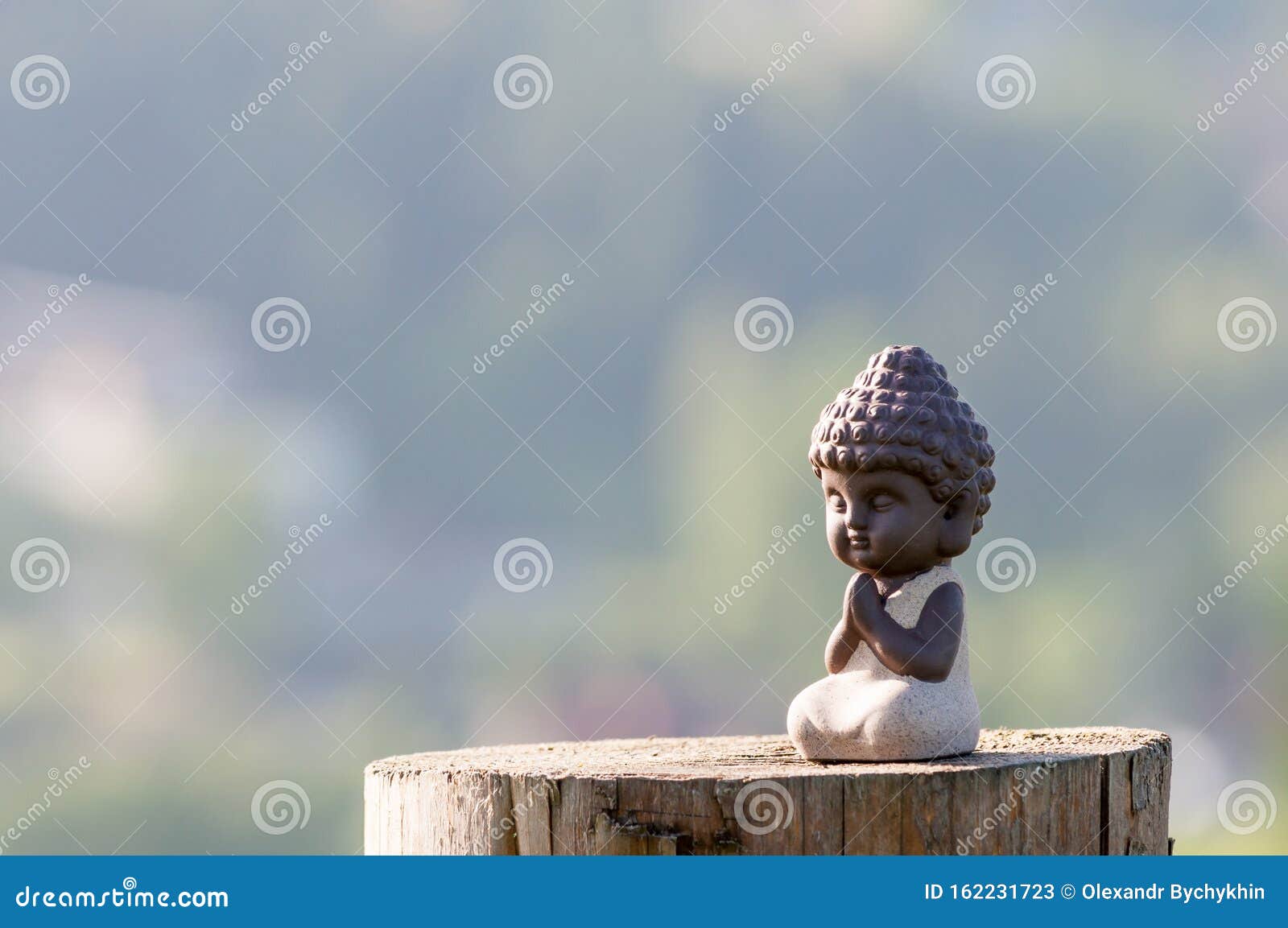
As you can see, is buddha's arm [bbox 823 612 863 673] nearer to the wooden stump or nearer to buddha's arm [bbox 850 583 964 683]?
buddha's arm [bbox 850 583 964 683]

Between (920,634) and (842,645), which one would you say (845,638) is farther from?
(920,634)

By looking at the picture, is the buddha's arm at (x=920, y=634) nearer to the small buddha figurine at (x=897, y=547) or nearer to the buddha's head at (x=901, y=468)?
the small buddha figurine at (x=897, y=547)

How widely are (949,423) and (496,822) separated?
183 centimetres

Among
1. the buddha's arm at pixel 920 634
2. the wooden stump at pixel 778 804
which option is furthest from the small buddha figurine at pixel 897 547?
the wooden stump at pixel 778 804

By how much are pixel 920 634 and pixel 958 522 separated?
15.8 inches

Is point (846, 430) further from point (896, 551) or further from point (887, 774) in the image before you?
point (887, 774)

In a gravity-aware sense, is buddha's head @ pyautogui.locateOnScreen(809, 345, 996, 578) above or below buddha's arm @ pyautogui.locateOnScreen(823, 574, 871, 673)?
above

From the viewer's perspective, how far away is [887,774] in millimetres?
3803

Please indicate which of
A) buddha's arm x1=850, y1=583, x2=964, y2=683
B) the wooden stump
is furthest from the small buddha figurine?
the wooden stump

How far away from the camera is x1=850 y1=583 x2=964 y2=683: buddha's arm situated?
4332 mm

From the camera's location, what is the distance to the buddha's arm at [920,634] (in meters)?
4.33

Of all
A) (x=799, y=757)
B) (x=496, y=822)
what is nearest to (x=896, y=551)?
(x=799, y=757)

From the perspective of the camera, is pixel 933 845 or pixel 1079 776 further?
pixel 1079 776

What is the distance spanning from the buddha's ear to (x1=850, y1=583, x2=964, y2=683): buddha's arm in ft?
0.40
